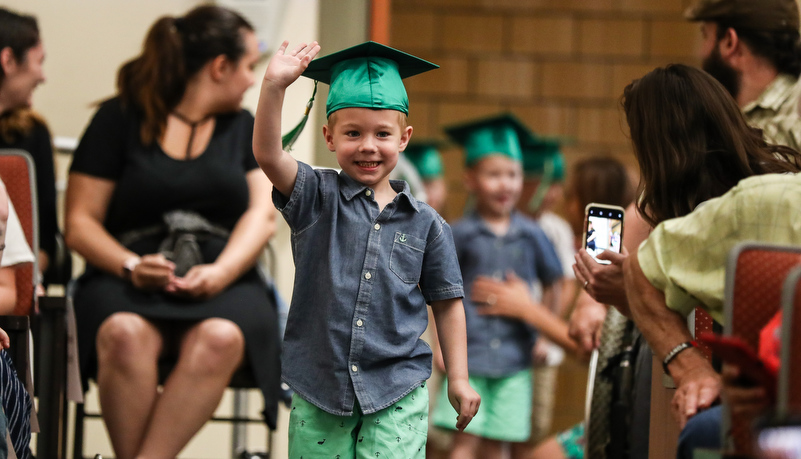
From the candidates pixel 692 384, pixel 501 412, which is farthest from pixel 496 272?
pixel 692 384

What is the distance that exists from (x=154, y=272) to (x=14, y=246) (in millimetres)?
466

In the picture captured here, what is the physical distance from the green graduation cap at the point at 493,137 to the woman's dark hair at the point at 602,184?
363 millimetres

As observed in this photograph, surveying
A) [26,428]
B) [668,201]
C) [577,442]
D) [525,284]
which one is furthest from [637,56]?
[26,428]

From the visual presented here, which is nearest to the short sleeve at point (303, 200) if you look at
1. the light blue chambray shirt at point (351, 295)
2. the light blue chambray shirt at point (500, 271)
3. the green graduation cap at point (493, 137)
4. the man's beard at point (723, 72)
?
the light blue chambray shirt at point (351, 295)

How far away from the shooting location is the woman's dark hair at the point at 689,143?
2080mm

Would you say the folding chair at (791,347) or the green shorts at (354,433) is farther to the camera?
the green shorts at (354,433)

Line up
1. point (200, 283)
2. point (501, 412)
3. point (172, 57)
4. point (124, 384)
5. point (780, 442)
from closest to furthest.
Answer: point (780, 442) → point (124, 384) → point (200, 283) → point (172, 57) → point (501, 412)

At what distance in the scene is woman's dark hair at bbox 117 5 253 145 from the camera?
314cm

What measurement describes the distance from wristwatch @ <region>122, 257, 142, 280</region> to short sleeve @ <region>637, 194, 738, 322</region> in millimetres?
1646

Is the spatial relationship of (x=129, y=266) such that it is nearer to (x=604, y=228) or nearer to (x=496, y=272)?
(x=604, y=228)

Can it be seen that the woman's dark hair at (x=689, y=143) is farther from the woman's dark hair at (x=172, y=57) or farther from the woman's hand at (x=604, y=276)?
the woman's dark hair at (x=172, y=57)

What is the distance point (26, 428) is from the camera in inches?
81.2

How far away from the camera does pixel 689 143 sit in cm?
208

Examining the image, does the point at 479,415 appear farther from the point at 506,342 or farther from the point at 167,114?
the point at 167,114
